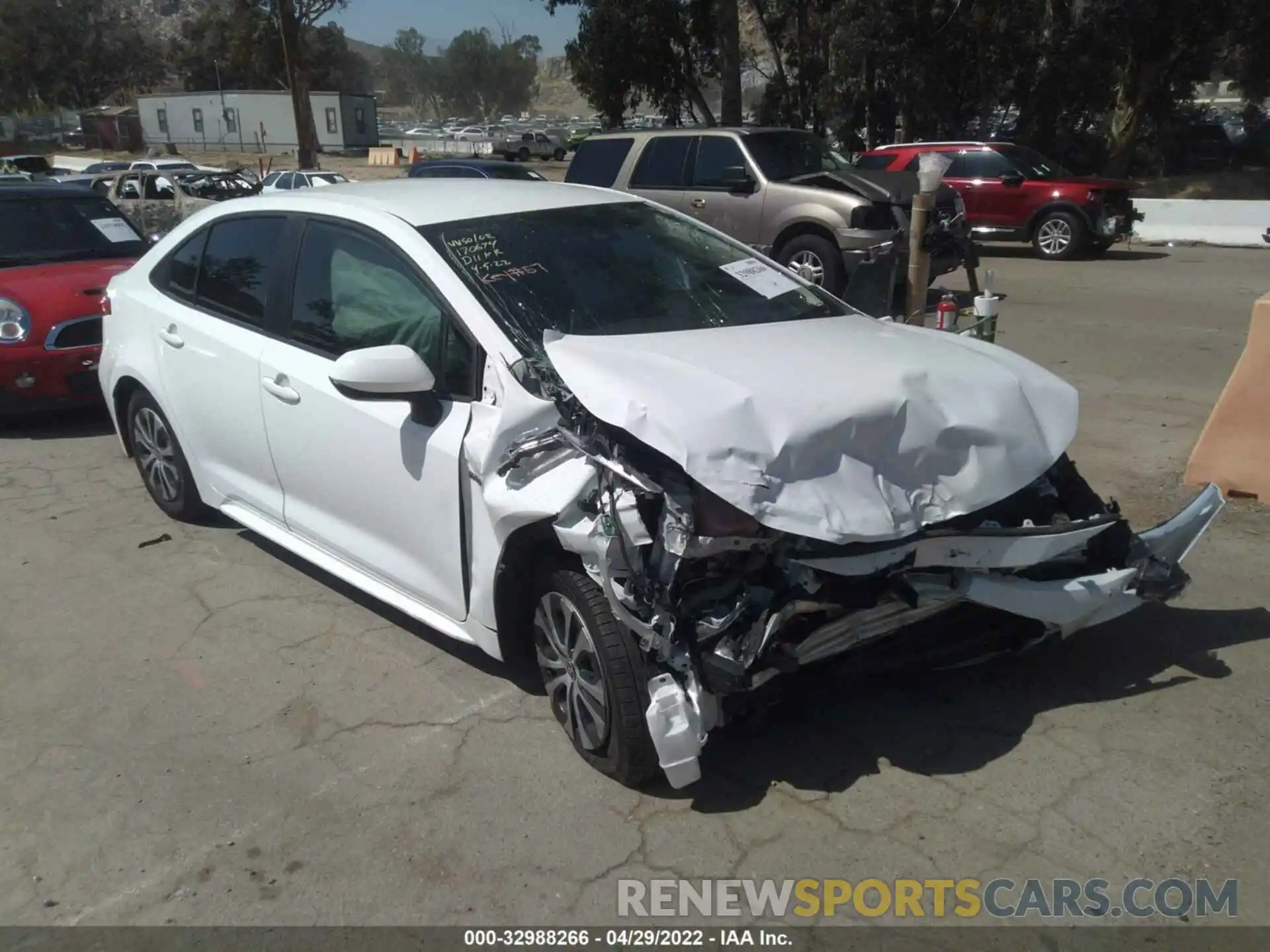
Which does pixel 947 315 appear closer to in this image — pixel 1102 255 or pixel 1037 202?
pixel 1037 202

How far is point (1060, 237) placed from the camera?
1583 centimetres

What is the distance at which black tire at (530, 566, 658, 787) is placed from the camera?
309 cm

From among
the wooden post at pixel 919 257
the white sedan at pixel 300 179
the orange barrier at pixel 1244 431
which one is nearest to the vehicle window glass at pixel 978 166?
the wooden post at pixel 919 257

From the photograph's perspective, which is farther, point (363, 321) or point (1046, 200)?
point (1046, 200)

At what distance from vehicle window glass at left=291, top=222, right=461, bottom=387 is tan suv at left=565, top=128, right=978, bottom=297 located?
6866 millimetres

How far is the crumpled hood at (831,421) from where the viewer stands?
2.92 metres

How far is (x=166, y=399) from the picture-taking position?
5.15m

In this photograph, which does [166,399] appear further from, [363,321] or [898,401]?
[898,401]

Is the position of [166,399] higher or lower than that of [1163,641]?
higher

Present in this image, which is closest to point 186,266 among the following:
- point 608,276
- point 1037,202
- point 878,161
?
point 608,276

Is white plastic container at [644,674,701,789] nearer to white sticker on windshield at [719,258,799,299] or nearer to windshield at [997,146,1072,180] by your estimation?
white sticker on windshield at [719,258,799,299]
